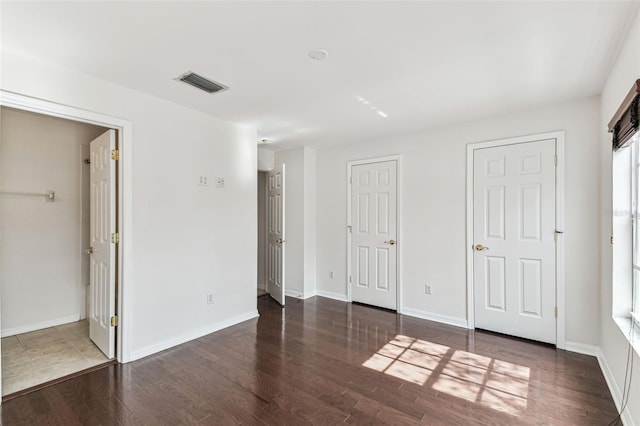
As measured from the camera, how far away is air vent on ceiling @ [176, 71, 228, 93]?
248 cm

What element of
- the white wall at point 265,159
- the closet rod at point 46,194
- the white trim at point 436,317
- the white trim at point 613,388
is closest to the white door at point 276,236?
the white wall at point 265,159

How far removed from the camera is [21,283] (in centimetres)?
351

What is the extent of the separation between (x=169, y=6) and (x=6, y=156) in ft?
10.6

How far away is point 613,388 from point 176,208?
3925mm

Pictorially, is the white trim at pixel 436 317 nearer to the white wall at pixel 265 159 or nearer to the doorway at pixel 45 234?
the white wall at pixel 265 159

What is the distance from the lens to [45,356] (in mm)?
2844

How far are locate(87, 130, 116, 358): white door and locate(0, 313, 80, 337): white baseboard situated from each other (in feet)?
2.98

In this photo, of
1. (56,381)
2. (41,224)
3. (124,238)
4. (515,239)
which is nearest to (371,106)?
(515,239)

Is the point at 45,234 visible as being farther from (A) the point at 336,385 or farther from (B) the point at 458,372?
(B) the point at 458,372

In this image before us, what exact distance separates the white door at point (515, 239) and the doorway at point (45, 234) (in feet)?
13.5

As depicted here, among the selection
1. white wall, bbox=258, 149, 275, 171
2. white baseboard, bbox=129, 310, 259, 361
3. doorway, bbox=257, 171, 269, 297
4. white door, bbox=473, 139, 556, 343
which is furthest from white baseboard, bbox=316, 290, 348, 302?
white wall, bbox=258, 149, 275, 171

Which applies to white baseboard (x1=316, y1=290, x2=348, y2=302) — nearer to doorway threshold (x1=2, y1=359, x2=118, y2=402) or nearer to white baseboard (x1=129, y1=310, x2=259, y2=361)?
white baseboard (x1=129, y1=310, x2=259, y2=361)

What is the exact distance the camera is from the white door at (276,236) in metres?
4.45

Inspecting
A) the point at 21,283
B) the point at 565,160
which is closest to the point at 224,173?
the point at 21,283
